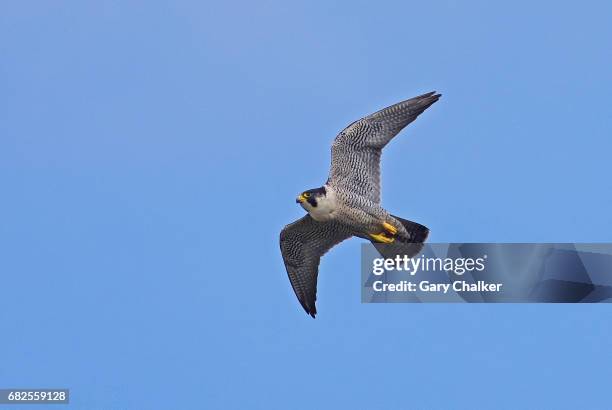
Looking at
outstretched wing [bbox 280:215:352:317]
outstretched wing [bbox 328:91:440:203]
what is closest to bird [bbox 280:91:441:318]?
outstretched wing [bbox 328:91:440:203]

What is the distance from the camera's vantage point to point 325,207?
3775 cm

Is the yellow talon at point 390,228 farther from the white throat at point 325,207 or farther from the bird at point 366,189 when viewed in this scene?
the white throat at point 325,207

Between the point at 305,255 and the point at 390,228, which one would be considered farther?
the point at 305,255

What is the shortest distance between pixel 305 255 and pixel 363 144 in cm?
193

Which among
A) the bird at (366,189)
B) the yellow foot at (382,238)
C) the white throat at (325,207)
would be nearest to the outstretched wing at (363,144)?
the bird at (366,189)

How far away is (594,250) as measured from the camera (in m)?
38.9

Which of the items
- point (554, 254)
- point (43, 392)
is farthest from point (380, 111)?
point (43, 392)

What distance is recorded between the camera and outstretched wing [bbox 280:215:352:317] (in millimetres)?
38812

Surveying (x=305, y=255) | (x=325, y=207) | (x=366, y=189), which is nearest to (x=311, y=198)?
(x=325, y=207)

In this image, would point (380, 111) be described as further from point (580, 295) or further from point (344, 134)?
point (580, 295)

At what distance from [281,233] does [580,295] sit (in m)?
4.22

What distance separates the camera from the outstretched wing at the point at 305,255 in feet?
127

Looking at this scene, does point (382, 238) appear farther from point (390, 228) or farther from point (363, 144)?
point (363, 144)

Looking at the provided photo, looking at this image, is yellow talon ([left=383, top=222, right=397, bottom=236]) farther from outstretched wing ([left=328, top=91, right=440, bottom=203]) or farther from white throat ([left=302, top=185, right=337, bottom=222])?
white throat ([left=302, top=185, right=337, bottom=222])
